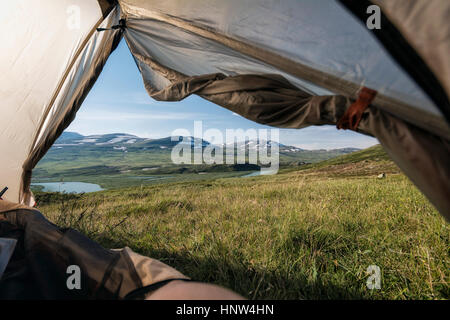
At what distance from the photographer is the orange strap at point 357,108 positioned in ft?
3.96

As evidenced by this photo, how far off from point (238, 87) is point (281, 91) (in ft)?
1.07

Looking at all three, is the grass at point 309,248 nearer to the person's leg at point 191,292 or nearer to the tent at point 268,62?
the person's leg at point 191,292

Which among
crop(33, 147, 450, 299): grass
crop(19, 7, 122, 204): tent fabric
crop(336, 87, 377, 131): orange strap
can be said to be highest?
crop(19, 7, 122, 204): tent fabric

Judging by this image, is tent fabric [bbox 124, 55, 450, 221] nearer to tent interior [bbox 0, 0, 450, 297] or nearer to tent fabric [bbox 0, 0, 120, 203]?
tent interior [bbox 0, 0, 450, 297]

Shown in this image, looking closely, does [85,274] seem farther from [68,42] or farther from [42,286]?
[68,42]

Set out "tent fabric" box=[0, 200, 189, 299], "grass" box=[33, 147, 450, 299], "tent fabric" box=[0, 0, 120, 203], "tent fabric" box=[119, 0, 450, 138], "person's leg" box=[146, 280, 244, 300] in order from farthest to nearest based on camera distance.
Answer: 1. "tent fabric" box=[0, 0, 120, 203]
2. "grass" box=[33, 147, 450, 299]
3. "tent fabric" box=[0, 200, 189, 299]
4. "tent fabric" box=[119, 0, 450, 138]
5. "person's leg" box=[146, 280, 244, 300]

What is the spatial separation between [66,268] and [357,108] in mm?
2191

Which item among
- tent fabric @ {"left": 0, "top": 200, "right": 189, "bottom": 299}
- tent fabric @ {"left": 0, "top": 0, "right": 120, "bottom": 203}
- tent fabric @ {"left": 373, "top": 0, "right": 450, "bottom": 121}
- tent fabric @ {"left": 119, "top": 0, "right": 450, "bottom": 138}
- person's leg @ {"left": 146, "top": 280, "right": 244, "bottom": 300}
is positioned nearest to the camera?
tent fabric @ {"left": 373, "top": 0, "right": 450, "bottom": 121}

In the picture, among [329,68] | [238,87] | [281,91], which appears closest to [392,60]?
[329,68]

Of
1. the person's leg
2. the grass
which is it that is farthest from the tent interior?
the grass

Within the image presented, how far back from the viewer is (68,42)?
9.67 ft

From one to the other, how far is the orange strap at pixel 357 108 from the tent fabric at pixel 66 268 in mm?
1264

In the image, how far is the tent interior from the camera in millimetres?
1045

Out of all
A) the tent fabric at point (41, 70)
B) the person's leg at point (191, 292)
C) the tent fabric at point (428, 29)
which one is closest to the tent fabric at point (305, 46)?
the tent fabric at point (428, 29)
